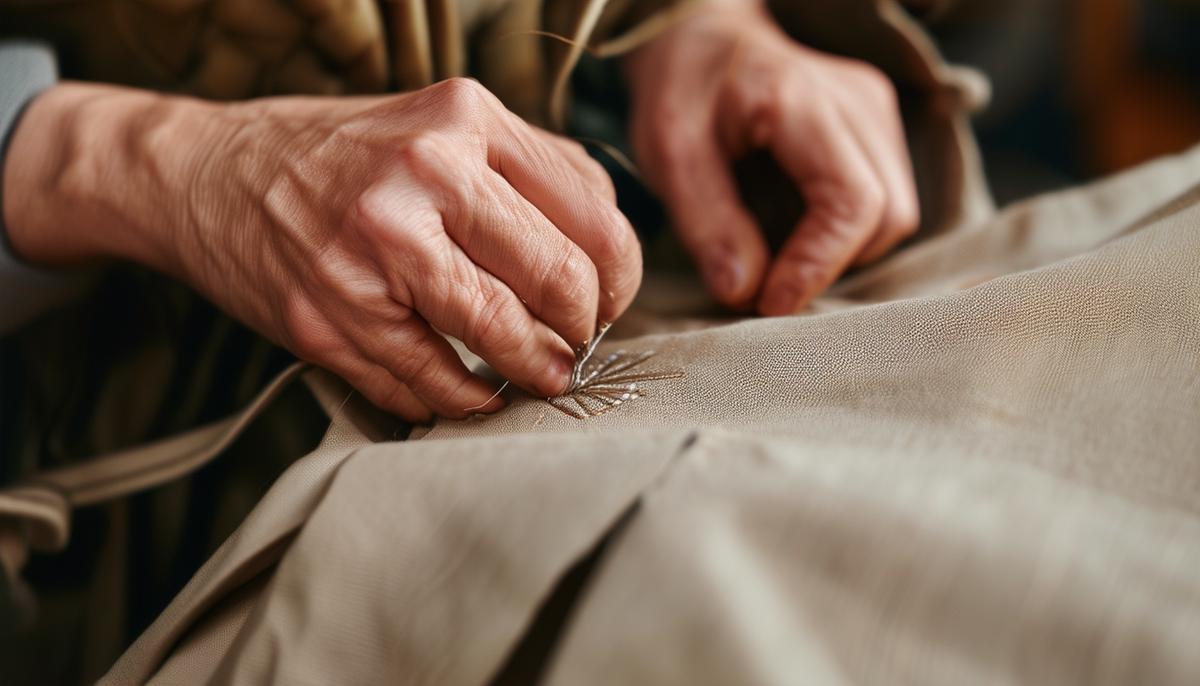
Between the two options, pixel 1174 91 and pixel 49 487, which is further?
pixel 1174 91

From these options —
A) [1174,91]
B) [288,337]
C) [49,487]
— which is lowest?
[1174,91]

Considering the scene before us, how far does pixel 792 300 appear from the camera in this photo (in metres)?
0.62

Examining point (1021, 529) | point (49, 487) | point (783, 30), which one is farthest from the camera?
point (783, 30)

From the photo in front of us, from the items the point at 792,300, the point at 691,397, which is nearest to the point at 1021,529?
the point at 691,397

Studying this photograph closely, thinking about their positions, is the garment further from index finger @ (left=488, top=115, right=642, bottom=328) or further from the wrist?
the wrist

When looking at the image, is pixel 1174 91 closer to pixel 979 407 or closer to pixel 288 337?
pixel 979 407

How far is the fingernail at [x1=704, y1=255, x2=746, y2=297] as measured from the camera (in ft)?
2.09

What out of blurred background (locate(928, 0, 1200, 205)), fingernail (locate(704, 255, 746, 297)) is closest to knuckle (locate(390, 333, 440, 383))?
fingernail (locate(704, 255, 746, 297))

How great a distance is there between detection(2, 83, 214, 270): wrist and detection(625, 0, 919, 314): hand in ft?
1.17

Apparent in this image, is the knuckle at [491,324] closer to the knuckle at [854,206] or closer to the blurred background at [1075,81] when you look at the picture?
the knuckle at [854,206]

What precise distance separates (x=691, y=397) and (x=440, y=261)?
0.48 ft

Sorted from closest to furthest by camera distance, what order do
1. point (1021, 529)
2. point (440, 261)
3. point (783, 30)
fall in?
point (1021, 529) < point (440, 261) < point (783, 30)

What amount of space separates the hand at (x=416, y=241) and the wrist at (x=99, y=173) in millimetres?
32

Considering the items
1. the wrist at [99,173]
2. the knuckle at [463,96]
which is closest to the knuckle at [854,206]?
the knuckle at [463,96]
